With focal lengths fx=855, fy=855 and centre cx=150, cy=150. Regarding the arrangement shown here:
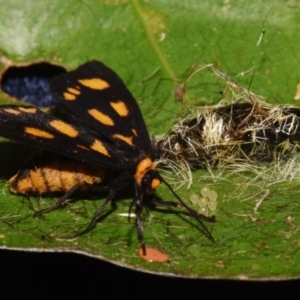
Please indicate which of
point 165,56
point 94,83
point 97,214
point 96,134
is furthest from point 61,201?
point 165,56

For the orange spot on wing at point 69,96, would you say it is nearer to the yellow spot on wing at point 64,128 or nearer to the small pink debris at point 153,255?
the yellow spot on wing at point 64,128

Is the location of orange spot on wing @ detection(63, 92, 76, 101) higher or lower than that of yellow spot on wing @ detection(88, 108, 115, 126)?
higher

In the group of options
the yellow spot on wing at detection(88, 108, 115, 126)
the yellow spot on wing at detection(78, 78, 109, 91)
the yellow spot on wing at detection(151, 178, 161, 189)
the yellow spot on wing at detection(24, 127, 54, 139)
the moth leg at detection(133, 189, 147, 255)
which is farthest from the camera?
the yellow spot on wing at detection(78, 78, 109, 91)

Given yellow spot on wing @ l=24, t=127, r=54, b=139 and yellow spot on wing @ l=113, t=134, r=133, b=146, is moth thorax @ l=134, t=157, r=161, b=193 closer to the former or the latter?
yellow spot on wing @ l=113, t=134, r=133, b=146

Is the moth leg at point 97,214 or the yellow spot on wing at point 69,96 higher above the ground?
the yellow spot on wing at point 69,96

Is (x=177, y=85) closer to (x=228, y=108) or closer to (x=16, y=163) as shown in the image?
(x=228, y=108)

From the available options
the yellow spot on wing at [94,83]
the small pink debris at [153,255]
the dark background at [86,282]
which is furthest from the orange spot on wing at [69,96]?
the small pink debris at [153,255]

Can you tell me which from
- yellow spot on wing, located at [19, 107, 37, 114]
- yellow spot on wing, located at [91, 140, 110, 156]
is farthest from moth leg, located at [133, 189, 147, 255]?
yellow spot on wing, located at [19, 107, 37, 114]
